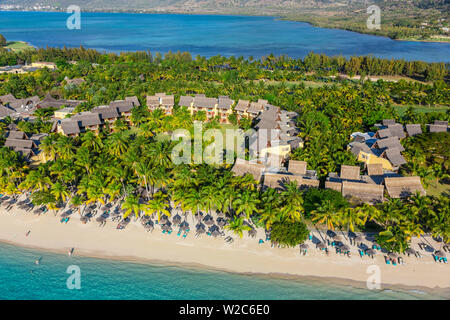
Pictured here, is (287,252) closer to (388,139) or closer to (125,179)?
(125,179)

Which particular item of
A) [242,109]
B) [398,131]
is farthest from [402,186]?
[242,109]

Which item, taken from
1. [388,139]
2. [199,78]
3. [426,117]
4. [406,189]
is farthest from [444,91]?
[199,78]

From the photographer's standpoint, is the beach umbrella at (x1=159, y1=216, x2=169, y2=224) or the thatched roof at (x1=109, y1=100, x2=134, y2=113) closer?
the beach umbrella at (x1=159, y1=216, x2=169, y2=224)

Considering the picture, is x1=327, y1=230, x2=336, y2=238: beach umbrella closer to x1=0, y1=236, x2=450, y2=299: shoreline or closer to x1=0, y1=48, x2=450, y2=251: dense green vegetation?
x1=0, y1=48, x2=450, y2=251: dense green vegetation

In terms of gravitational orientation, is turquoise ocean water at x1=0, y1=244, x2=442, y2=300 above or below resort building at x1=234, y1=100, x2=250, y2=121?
below

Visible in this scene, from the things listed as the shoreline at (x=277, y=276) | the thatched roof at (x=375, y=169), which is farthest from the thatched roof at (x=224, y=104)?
the shoreline at (x=277, y=276)

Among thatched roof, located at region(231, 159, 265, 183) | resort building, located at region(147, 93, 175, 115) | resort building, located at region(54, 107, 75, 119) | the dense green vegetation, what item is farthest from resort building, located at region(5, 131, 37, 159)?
thatched roof, located at region(231, 159, 265, 183)

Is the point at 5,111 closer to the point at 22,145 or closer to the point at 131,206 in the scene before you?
the point at 22,145

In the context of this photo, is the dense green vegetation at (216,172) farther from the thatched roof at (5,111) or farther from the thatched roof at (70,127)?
the thatched roof at (5,111)
